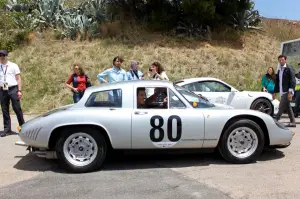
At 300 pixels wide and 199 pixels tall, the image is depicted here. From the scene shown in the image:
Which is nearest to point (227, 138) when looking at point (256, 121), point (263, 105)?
point (256, 121)

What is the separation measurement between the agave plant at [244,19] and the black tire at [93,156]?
15464 mm

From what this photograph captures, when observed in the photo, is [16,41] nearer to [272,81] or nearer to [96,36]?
[96,36]

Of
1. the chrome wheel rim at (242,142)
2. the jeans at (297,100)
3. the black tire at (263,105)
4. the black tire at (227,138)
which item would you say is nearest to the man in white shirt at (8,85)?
the black tire at (227,138)

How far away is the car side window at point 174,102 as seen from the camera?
206 inches

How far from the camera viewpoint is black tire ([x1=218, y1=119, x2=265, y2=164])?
5223mm

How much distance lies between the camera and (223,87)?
32.4 feet

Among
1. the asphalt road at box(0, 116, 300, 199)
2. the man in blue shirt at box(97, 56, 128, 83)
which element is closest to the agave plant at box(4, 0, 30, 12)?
the man in blue shirt at box(97, 56, 128, 83)

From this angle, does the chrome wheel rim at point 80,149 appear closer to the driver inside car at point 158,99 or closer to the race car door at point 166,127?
the race car door at point 166,127

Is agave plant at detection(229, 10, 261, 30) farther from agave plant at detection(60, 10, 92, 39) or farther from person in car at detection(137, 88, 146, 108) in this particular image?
person in car at detection(137, 88, 146, 108)

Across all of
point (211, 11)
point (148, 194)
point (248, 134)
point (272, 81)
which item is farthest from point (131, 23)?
point (148, 194)

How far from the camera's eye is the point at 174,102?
206 inches

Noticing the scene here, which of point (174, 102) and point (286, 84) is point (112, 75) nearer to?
point (174, 102)

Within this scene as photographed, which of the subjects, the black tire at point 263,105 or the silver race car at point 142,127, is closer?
the silver race car at point 142,127

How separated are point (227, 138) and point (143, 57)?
36.0 ft
